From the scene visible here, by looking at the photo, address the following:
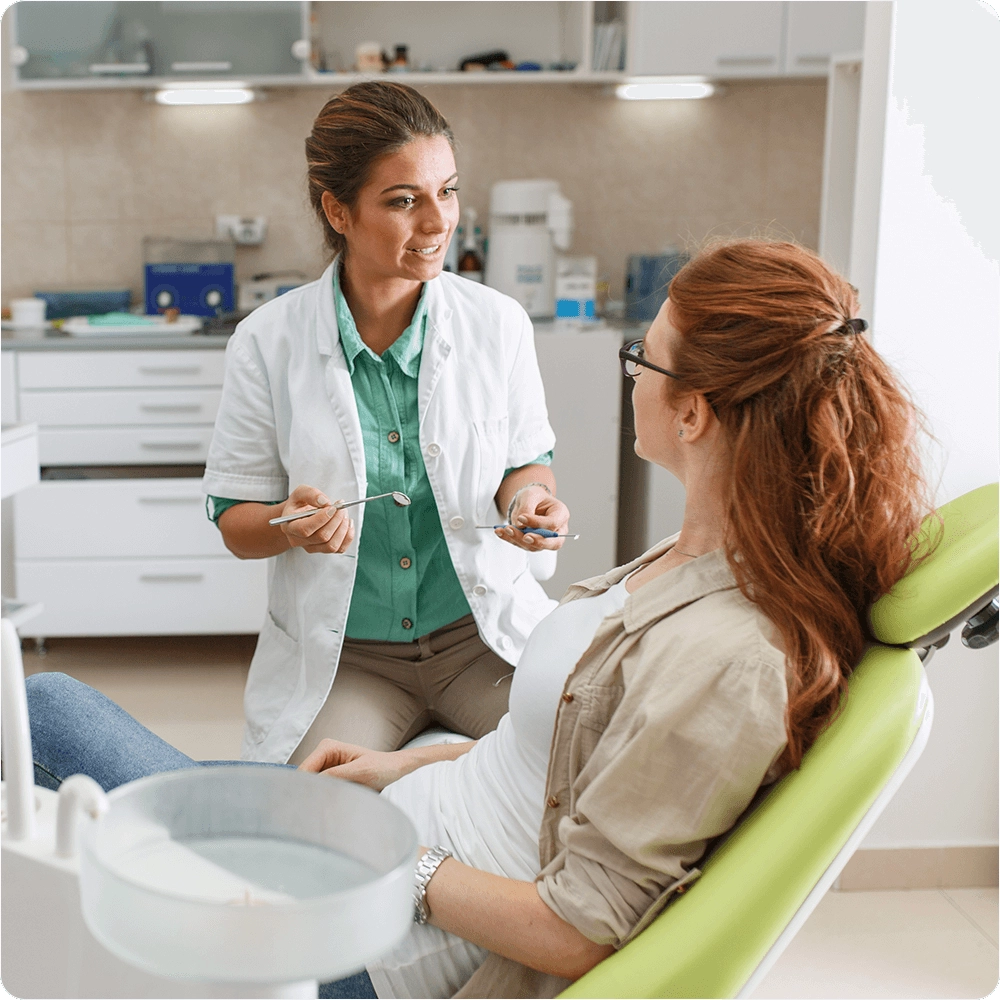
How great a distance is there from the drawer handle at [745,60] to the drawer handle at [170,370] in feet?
5.83

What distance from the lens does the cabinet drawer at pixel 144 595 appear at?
314 centimetres

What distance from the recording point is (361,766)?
1.24 metres

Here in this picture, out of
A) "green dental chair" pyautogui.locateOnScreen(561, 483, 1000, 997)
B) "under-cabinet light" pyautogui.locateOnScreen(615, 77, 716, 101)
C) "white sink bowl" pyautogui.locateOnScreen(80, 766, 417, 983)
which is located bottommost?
"green dental chair" pyautogui.locateOnScreen(561, 483, 1000, 997)

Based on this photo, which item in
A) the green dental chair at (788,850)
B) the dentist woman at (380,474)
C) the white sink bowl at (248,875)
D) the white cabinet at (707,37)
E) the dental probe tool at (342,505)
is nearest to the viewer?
the white sink bowl at (248,875)

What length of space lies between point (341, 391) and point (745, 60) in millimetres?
2320

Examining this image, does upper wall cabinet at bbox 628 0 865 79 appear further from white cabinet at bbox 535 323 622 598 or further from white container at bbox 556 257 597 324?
white cabinet at bbox 535 323 622 598

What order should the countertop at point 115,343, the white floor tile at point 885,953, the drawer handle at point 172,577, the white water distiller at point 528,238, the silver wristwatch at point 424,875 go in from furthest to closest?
1. the white water distiller at point 528,238
2. the drawer handle at point 172,577
3. the countertop at point 115,343
4. the white floor tile at point 885,953
5. the silver wristwatch at point 424,875

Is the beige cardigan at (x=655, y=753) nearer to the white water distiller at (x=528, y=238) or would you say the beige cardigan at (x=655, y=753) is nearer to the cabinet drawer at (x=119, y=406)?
the cabinet drawer at (x=119, y=406)

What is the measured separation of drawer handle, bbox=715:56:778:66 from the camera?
3314 mm

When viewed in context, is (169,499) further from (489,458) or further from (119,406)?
(489,458)

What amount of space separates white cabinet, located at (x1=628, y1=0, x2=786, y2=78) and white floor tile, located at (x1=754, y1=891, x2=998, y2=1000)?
7.81 ft

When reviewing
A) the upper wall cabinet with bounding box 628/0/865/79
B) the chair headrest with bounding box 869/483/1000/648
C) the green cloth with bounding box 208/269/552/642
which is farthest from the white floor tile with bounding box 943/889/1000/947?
the upper wall cabinet with bounding box 628/0/865/79

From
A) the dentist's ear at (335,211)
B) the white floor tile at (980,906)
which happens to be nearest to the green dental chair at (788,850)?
the dentist's ear at (335,211)

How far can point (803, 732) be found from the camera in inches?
36.7
